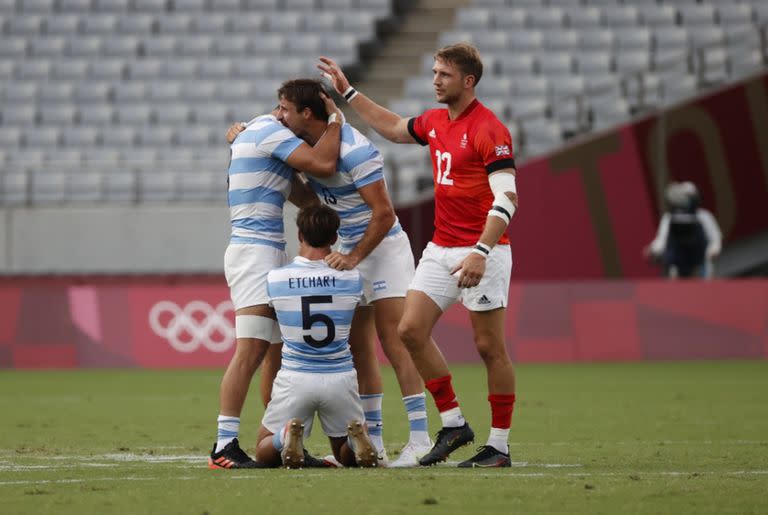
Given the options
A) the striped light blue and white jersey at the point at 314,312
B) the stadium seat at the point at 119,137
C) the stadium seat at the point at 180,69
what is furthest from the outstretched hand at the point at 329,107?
the stadium seat at the point at 180,69

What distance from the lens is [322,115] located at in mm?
8031

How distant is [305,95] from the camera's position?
313 inches

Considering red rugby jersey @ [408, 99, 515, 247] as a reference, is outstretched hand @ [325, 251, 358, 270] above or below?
below

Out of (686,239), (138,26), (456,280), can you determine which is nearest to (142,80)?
(138,26)

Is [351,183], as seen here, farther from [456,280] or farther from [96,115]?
[96,115]

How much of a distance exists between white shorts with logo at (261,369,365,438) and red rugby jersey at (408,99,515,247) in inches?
38.4

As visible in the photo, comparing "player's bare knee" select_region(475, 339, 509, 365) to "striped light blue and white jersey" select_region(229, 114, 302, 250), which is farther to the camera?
"striped light blue and white jersey" select_region(229, 114, 302, 250)

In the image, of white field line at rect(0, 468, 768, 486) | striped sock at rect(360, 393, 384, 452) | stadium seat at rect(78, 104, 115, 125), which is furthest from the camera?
stadium seat at rect(78, 104, 115, 125)

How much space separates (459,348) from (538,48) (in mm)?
8393

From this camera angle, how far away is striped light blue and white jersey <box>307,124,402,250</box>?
791cm

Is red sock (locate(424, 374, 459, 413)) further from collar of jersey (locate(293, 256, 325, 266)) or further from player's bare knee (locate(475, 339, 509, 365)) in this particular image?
collar of jersey (locate(293, 256, 325, 266))

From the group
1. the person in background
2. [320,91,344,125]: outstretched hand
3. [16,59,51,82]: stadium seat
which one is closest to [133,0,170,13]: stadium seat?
[16,59,51,82]: stadium seat

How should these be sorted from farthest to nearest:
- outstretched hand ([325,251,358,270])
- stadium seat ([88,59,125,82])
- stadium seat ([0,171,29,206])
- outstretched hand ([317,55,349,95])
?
stadium seat ([88,59,125,82]) < stadium seat ([0,171,29,206]) < outstretched hand ([317,55,349,95]) < outstretched hand ([325,251,358,270])

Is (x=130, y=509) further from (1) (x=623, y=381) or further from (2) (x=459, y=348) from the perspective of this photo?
(2) (x=459, y=348)
